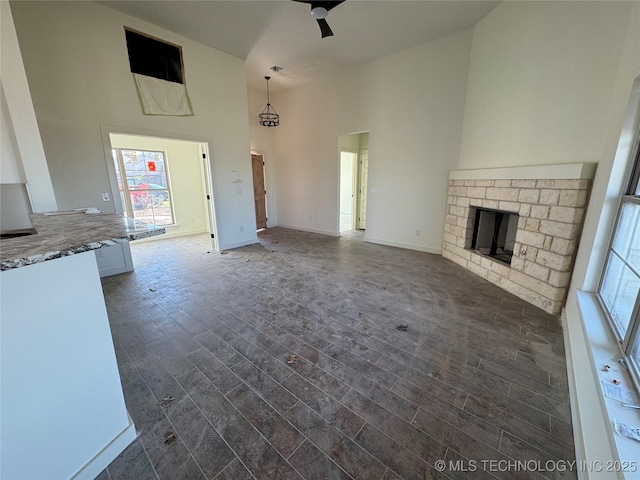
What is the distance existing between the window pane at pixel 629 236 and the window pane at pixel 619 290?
6 cm

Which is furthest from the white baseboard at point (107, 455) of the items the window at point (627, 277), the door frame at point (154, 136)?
the door frame at point (154, 136)

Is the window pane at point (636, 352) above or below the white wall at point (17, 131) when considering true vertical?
below

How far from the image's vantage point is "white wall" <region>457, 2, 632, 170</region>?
7.43 feet

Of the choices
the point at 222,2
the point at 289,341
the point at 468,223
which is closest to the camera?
the point at 289,341

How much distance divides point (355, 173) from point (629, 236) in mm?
5692

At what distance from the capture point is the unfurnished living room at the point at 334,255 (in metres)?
1.19

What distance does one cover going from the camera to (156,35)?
3785 mm

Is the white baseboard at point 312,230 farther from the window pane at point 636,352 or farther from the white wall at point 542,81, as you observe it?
the window pane at point 636,352

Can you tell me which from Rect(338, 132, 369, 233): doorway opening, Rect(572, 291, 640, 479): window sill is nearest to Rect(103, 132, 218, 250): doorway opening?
Rect(338, 132, 369, 233): doorway opening

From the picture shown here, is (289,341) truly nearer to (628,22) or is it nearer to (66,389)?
(66,389)

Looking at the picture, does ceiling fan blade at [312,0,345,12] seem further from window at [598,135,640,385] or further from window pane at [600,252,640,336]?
window pane at [600,252,640,336]

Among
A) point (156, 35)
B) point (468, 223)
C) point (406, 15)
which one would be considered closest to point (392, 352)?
point (468, 223)

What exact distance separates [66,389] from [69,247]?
2.14 ft

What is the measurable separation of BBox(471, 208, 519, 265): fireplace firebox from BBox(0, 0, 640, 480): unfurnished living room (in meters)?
0.03
